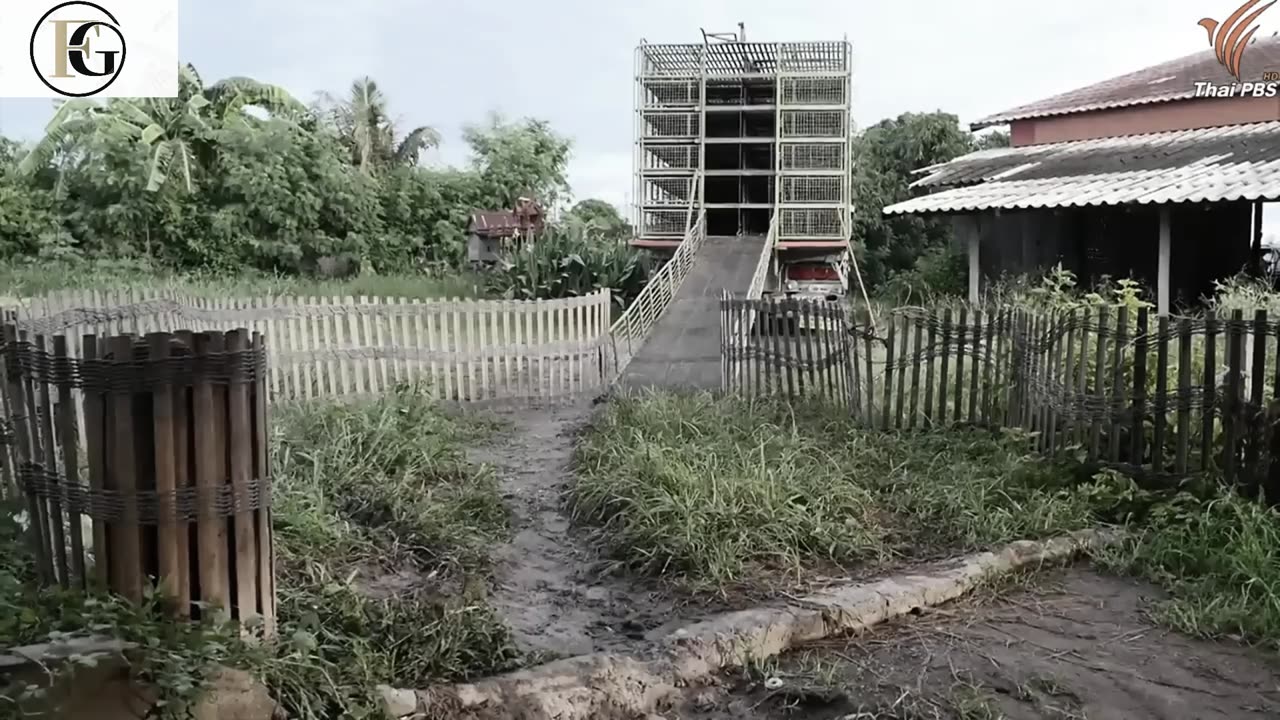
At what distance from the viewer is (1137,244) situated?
15945 mm

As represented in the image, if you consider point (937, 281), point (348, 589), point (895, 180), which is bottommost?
point (348, 589)

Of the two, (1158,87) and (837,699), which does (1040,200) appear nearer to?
(1158,87)

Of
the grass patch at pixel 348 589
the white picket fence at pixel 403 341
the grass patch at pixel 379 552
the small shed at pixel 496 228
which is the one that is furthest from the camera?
the small shed at pixel 496 228

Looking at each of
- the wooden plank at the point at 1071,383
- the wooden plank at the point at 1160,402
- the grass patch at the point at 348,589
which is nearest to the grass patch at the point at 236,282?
the grass patch at the point at 348,589

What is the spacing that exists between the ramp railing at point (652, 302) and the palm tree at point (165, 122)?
10.7 metres

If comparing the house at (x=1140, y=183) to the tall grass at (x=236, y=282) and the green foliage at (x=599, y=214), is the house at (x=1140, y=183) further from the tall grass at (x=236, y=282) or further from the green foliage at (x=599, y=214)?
the green foliage at (x=599, y=214)

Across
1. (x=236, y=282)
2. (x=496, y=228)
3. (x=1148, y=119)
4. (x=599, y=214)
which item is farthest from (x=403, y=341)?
(x=599, y=214)

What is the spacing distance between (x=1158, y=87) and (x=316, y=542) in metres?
18.0

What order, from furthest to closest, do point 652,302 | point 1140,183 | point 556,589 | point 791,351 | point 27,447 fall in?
point 652,302 < point 1140,183 < point 791,351 < point 556,589 < point 27,447

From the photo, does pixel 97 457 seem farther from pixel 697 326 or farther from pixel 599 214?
pixel 599 214

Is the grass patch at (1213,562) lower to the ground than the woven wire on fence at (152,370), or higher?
lower

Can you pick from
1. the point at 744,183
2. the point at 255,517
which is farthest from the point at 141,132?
the point at 255,517

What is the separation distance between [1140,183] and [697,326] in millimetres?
6448

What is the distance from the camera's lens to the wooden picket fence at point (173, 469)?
10.1 feet
